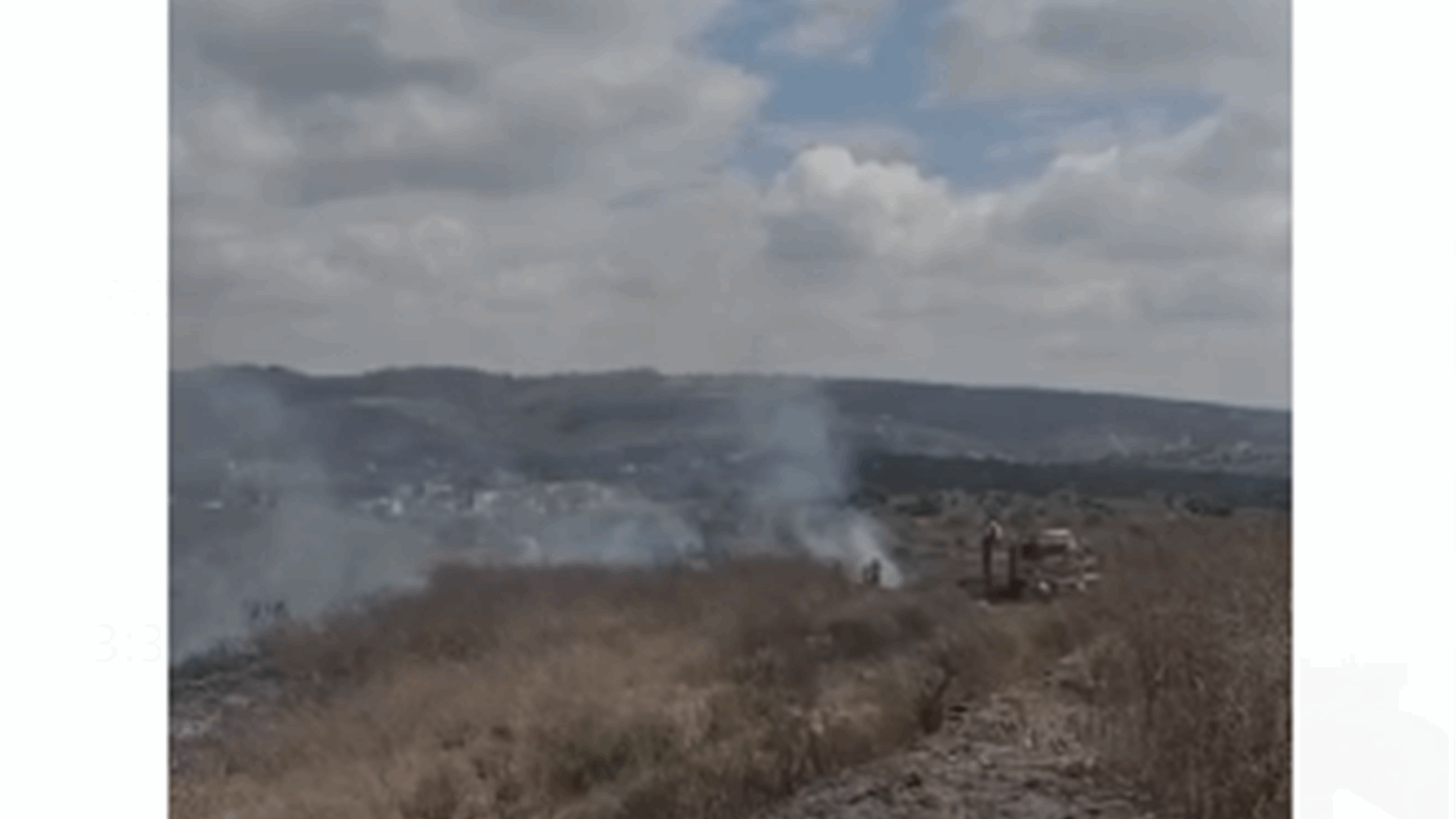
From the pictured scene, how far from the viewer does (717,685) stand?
3.87 meters

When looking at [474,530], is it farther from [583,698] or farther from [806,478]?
[806,478]

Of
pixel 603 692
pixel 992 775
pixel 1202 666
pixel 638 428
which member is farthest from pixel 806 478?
pixel 1202 666

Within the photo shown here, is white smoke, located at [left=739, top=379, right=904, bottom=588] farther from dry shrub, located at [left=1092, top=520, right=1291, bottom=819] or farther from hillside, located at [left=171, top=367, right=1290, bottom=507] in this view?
dry shrub, located at [left=1092, top=520, right=1291, bottom=819]

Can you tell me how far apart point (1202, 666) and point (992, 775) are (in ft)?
1.52

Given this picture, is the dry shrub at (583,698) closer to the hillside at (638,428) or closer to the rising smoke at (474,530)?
the rising smoke at (474,530)

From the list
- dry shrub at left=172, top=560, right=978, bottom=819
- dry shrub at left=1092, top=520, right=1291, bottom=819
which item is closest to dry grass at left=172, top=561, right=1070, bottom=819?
dry shrub at left=172, top=560, right=978, bottom=819

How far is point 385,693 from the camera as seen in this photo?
3689mm

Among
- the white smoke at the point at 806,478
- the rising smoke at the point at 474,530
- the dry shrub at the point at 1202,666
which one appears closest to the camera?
the rising smoke at the point at 474,530

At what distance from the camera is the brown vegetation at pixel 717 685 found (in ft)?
12.0

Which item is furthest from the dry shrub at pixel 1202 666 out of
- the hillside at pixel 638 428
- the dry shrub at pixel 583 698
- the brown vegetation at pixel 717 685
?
the dry shrub at pixel 583 698
